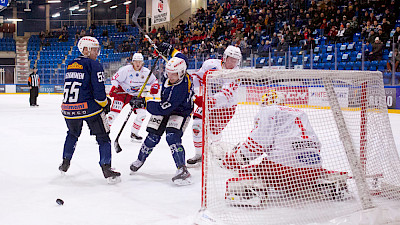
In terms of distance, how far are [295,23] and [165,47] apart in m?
10.1

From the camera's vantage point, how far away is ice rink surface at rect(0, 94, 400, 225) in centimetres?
253

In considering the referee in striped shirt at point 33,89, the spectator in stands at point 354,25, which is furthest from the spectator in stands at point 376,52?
the referee in striped shirt at point 33,89

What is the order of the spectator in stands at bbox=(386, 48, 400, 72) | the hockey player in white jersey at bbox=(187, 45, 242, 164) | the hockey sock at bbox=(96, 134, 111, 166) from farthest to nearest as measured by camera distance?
the spectator in stands at bbox=(386, 48, 400, 72), the hockey sock at bbox=(96, 134, 111, 166), the hockey player in white jersey at bbox=(187, 45, 242, 164)

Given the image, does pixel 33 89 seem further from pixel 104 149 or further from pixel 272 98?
pixel 272 98

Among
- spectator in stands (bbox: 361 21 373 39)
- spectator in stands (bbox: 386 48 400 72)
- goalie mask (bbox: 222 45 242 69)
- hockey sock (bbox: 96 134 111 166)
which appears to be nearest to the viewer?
hockey sock (bbox: 96 134 111 166)

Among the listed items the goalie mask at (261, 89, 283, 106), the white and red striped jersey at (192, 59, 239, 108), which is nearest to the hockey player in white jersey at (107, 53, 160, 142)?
the white and red striped jersey at (192, 59, 239, 108)

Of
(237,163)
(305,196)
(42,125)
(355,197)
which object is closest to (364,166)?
(355,197)

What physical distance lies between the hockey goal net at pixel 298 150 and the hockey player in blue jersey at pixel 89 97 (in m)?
1.04

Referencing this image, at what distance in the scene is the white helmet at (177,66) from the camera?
128 inches

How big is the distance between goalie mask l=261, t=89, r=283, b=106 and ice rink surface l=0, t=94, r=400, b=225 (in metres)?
0.82

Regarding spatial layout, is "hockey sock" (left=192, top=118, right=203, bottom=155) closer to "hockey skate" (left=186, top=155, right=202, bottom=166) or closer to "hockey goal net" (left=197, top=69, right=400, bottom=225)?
"hockey skate" (left=186, top=155, right=202, bottom=166)

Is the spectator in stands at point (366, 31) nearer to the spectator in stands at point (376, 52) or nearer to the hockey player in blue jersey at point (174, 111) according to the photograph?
the spectator in stands at point (376, 52)

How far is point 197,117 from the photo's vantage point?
426 cm

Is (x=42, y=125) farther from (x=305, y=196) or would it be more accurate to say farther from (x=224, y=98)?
(x=305, y=196)
